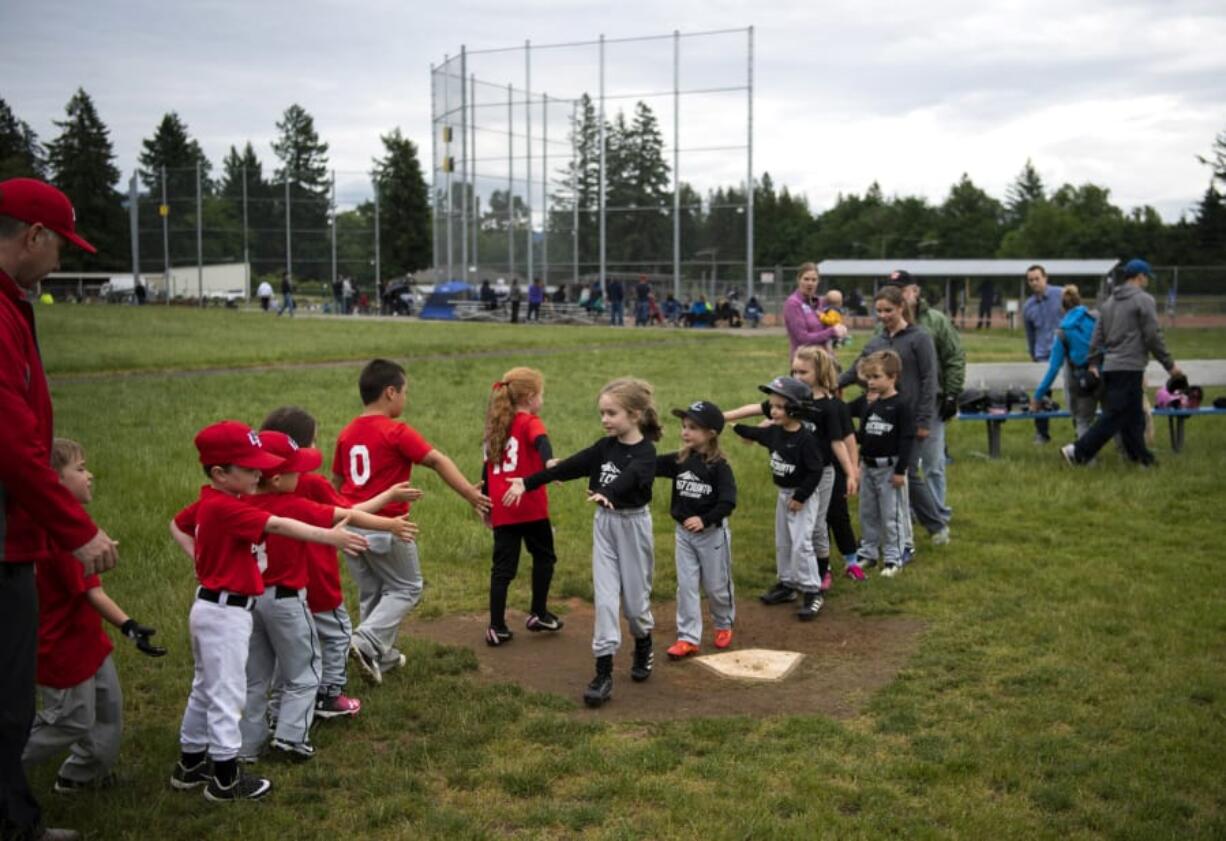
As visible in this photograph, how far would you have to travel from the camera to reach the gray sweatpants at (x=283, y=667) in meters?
4.80

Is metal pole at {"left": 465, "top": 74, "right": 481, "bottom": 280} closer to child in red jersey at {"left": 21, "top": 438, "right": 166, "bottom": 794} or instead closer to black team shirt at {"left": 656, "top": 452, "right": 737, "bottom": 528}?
black team shirt at {"left": 656, "top": 452, "right": 737, "bottom": 528}

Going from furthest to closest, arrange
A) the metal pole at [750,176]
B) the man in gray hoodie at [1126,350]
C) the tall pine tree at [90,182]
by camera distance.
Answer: the tall pine tree at [90,182] → the metal pole at [750,176] → the man in gray hoodie at [1126,350]

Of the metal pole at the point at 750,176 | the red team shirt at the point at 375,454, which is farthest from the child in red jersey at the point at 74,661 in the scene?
the metal pole at the point at 750,176

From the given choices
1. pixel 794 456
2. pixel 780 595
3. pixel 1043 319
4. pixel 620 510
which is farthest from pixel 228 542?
pixel 1043 319

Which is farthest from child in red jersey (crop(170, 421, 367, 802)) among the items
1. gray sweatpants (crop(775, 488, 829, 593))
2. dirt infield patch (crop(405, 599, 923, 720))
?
gray sweatpants (crop(775, 488, 829, 593))

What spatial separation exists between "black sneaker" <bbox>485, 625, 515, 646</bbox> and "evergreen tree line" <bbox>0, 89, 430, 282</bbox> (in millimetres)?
57089

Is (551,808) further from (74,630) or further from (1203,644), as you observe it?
(1203,644)

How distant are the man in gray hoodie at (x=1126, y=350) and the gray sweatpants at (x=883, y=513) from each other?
4394 millimetres

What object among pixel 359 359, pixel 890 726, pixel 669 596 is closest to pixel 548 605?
pixel 669 596

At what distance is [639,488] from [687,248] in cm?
4018

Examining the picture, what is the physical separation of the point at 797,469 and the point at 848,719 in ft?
6.82

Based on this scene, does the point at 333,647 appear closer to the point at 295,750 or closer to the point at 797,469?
the point at 295,750

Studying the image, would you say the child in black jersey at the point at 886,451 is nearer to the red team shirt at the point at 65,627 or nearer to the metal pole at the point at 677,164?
the red team shirt at the point at 65,627

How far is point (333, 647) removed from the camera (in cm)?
538
